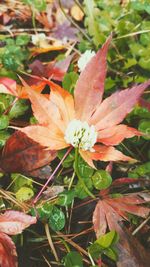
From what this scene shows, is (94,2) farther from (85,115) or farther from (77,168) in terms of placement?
(77,168)

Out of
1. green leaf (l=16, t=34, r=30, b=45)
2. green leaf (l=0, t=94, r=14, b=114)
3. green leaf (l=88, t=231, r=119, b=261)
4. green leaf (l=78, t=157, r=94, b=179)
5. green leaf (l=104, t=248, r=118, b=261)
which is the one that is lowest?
green leaf (l=104, t=248, r=118, b=261)

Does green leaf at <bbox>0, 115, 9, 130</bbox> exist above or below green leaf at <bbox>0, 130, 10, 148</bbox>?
above

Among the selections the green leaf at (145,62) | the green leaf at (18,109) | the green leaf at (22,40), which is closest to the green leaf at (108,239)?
the green leaf at (18,109)

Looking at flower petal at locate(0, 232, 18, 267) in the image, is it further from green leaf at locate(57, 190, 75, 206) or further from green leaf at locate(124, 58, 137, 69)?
green leaf at locate(124, 58, 137, 69)

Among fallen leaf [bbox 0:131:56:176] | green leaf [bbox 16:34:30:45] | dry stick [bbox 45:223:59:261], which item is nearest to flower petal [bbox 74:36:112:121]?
fallen leaf [bbox 0:131:56:176]

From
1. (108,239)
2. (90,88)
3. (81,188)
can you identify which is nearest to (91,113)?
(90,88)

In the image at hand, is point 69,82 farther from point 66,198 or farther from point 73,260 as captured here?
point 73,260

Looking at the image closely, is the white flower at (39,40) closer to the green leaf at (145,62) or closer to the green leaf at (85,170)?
the green leaf at (145,62)
